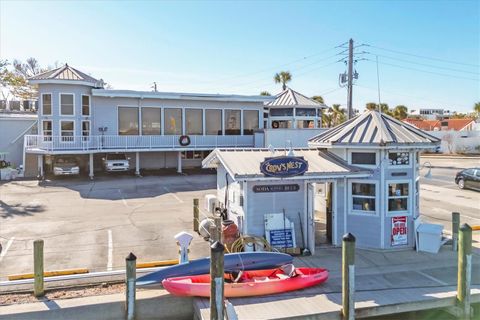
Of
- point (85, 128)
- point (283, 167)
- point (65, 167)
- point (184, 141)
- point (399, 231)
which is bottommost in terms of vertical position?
point (399, 231)

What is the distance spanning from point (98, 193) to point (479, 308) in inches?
681

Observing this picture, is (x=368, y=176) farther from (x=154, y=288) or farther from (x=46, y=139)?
(x=46, y=139)

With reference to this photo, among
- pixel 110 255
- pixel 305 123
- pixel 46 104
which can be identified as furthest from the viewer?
pixel 305 123

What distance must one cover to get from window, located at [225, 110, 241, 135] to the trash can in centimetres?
1965

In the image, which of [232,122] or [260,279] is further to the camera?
[232,122]

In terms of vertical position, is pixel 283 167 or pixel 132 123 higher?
pixel 132 123

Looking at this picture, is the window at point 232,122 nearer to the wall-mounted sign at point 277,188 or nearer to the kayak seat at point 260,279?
the wall-mounted sign at point 277,188

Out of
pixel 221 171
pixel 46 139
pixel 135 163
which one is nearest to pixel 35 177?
pixel 46 139

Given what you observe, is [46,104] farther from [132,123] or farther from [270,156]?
[270,156]

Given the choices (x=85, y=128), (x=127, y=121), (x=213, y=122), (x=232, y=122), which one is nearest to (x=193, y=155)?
(x=213, y=122)

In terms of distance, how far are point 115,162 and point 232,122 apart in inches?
363

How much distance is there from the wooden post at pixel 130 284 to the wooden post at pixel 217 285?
1.67 meters

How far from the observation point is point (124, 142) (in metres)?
26.5

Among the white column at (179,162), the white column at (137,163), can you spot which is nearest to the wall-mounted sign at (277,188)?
the white column at (137,163)
